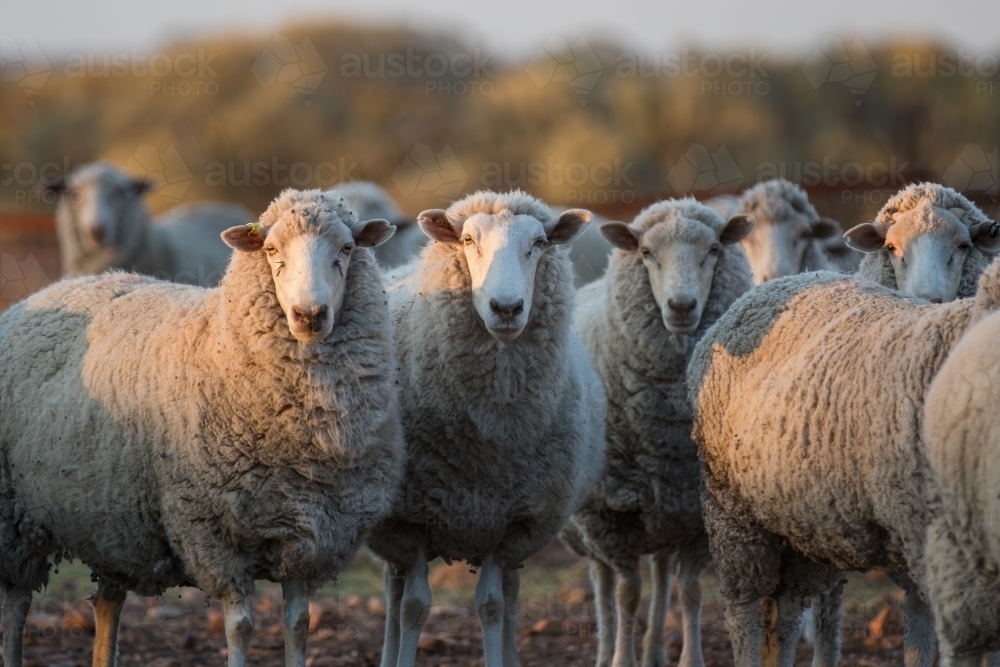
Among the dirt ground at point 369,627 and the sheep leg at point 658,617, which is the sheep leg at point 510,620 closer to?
the dirt ground at point 369,627

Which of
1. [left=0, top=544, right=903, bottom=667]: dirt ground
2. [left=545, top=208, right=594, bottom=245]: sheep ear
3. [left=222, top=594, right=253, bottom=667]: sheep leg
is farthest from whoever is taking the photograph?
[left=0, top=544, right=903, bottom=667]: dirt ground

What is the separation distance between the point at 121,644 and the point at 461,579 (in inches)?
91.1

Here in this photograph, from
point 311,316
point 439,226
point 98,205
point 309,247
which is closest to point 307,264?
point 309,247

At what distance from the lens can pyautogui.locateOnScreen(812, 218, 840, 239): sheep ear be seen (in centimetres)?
636

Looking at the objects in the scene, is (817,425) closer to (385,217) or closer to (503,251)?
(503,251)

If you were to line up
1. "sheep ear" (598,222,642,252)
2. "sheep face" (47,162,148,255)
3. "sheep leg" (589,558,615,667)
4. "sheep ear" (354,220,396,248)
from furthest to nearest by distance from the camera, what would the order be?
"sheep face" (47,162,148,255) → "sheep leg" (589,558,615,667) → "sheep ear" (598,222,642,252) → "sheep ear" (354,220,396,248)

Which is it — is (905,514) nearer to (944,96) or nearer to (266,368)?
(266,368)

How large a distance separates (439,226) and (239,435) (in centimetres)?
119

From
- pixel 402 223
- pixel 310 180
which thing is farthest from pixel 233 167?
pixel 402 223

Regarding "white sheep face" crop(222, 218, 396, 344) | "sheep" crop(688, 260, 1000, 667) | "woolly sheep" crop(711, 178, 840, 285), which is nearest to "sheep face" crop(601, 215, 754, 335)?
"sheep" crop(688, 260, 1000, 667)

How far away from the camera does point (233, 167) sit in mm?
25656

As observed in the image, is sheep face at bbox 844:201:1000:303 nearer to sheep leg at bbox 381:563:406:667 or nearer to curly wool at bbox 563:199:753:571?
curly wool at bbox 563:199:753:571

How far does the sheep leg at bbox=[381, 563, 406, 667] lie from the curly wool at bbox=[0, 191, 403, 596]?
3.28ft

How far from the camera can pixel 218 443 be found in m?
4.23
